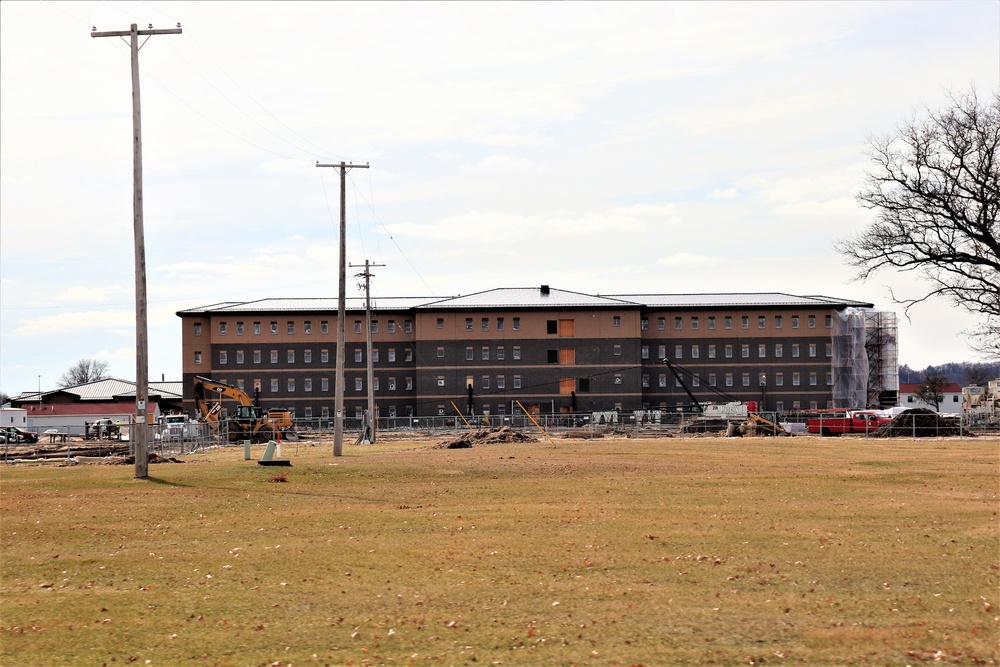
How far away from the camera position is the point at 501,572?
1684 centimetres

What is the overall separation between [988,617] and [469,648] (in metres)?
6.71

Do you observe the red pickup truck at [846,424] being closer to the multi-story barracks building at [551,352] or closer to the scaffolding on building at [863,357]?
the multi-story barracks building at [551,352]

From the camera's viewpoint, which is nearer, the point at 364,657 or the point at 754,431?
the point at 364,657

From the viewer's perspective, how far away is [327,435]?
282ft

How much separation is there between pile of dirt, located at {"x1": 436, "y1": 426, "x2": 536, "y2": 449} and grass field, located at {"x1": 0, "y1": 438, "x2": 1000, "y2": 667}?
26133 millimetres

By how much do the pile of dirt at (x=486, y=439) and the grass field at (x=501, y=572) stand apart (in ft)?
85.7

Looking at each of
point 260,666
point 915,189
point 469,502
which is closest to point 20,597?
point 260,666

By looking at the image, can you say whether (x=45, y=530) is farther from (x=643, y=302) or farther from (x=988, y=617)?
(x=643, y=302)

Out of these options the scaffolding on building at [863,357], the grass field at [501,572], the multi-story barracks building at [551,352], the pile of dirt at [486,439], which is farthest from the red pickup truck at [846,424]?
the grass field at [501,572]

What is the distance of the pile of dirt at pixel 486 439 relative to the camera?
57.3 metres

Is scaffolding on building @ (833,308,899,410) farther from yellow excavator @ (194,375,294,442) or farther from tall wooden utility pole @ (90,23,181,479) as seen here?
tall wooden utility pole @ (90,23,181,479)

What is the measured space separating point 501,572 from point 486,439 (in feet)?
140

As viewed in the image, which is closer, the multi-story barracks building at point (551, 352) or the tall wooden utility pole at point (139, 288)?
the tall wooden utility pole at point (139, 288)

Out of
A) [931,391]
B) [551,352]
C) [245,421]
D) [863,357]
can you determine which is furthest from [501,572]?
[931,391]
